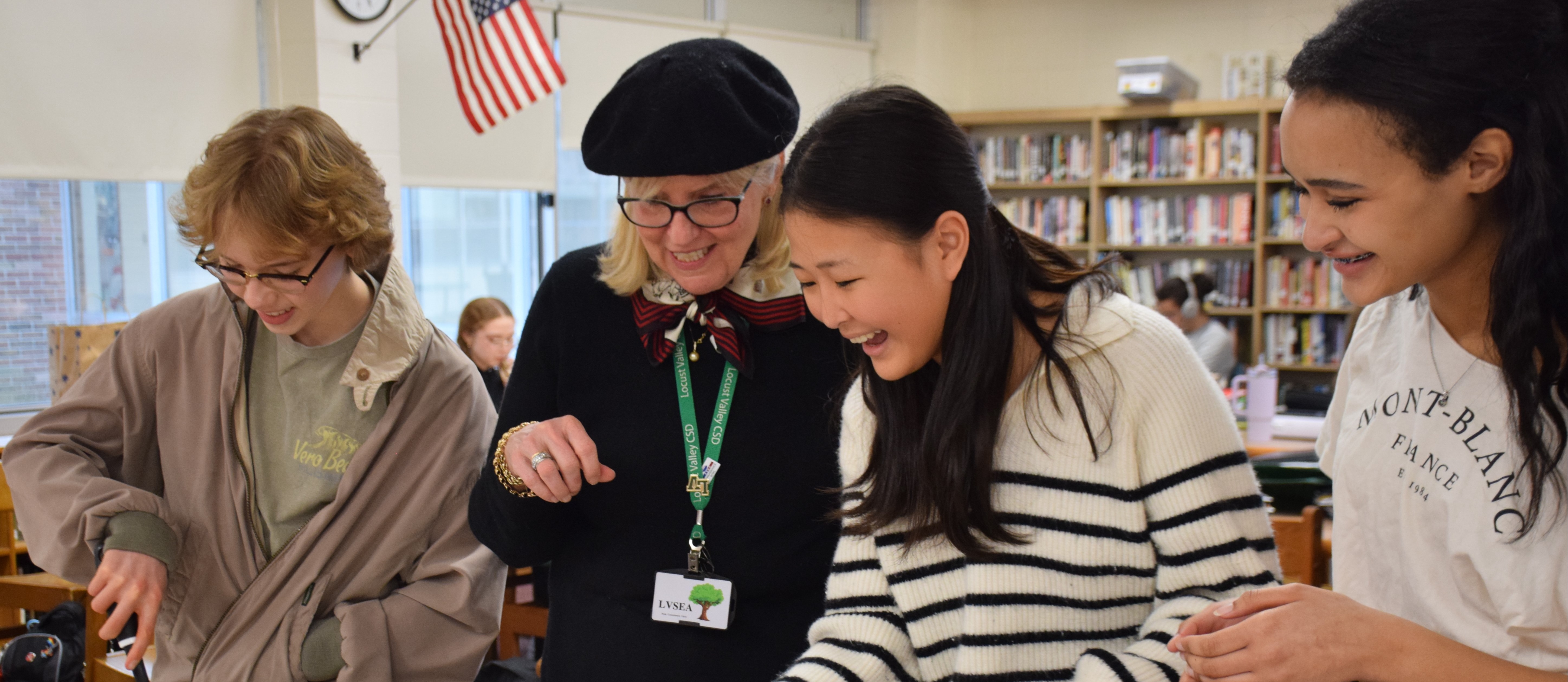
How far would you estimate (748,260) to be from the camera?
5.14ft

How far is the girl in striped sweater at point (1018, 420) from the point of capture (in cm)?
113

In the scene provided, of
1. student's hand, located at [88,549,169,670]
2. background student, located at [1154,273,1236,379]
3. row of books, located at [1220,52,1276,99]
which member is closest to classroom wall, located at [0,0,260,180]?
student's hand, located at [88,549,169,670]

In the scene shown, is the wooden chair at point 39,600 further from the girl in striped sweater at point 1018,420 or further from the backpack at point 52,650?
the girl in striped sweater at point 1018,420

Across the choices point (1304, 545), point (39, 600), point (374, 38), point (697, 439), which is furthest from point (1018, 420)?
point (374, 38)

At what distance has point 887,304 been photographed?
3.85ft

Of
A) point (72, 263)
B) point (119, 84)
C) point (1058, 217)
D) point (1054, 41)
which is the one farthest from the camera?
point (1054, 41)

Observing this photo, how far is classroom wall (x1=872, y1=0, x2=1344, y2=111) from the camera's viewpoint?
768cm

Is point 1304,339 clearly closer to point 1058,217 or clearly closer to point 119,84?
point 1058,217

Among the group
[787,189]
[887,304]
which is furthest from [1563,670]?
[787,189]

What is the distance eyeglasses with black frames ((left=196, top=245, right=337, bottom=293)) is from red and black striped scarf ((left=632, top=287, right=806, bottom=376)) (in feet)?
1.80

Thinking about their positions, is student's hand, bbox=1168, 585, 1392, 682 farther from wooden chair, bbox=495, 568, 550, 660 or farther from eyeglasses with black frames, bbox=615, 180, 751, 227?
wooden chair, bbox=495, 568, 550, 660

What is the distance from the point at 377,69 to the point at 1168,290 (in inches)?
185

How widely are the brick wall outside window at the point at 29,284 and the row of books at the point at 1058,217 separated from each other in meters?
5.73

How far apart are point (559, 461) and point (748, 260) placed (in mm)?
404
